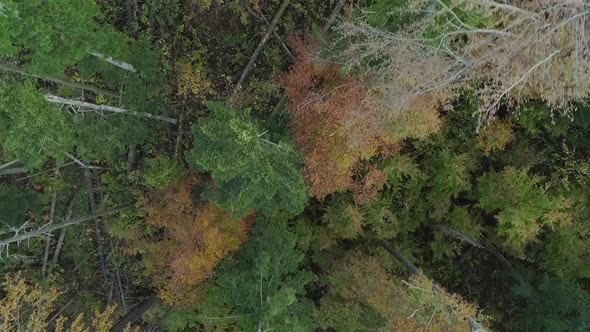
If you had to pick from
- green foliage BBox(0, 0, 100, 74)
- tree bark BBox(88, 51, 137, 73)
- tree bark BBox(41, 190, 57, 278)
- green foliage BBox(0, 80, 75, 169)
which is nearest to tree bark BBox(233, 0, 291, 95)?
tree bark BBox(88, 51, 137, 73)

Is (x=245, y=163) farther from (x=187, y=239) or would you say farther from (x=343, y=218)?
(x=343, y=218)

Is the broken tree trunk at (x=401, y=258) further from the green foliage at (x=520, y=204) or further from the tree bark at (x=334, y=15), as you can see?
the tree bark at (x=334, y=15)

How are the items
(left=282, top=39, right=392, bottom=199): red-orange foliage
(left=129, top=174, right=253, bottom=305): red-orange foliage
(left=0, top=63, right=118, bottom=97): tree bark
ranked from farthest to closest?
(left=129, top=174, right=253, bottom=305): red-orange foliage → (left=0, top=63, right=118, bottom=97): tree bark → (left=282, top=39, right=392, bottom=199): red-orange foliage

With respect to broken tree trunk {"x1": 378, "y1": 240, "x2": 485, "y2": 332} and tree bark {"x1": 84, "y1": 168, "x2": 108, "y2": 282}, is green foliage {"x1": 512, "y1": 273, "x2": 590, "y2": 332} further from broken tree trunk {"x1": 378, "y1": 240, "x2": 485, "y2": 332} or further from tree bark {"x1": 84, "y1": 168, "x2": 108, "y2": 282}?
tree bark {"x1": 84, "y1": 168, "x2": 108, "y2": 282}

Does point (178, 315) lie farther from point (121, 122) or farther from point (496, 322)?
point (496, 322)

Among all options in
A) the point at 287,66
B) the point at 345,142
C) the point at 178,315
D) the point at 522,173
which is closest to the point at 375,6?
the point at 345,142

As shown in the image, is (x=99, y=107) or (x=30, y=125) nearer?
(x=30, y=125)

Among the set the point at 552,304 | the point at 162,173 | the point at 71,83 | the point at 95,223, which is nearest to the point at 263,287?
the point at 162,173
